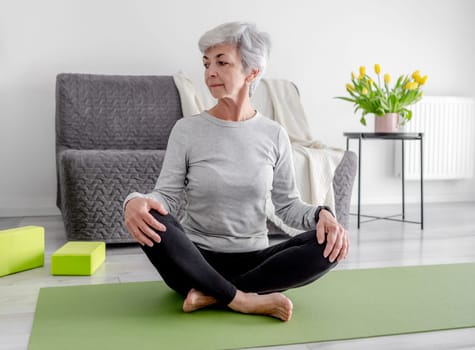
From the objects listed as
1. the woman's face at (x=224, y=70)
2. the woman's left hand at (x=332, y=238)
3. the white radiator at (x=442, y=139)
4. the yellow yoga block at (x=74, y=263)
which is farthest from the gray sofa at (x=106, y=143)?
the white radiator at (x=442, y=139)

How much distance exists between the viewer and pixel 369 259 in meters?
2.22

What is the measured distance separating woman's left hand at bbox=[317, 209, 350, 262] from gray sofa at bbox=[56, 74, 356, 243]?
3.79ft

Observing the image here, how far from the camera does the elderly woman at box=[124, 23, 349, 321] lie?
142 cm

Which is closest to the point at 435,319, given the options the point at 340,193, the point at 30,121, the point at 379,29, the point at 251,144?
the point at 251,144

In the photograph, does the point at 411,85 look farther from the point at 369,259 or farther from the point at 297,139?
the point at 369,259

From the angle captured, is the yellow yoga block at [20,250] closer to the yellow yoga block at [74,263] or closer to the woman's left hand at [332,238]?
the yellow yoga block at [74,263]

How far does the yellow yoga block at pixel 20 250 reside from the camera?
191 cm

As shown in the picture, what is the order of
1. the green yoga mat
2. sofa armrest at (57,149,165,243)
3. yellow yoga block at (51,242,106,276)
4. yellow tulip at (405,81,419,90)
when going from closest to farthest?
the green yoga mat, yellow yoga block at (51,242,106,276), sofa armrest at (57,149,165,243), yellow tulip at (405,81,419,90)

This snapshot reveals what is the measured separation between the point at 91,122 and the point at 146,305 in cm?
157

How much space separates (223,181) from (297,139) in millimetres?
1701

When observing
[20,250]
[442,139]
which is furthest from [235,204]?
[442,139]

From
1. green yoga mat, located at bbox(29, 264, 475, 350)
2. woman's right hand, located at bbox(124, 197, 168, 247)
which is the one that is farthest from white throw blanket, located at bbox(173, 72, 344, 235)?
woman's right hand, located at bbox(124, 197, 168, 247)

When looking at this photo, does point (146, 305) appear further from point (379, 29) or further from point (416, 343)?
point (379, 29)

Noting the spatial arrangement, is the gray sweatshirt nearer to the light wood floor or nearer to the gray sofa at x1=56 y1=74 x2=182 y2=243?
the light wood floor
